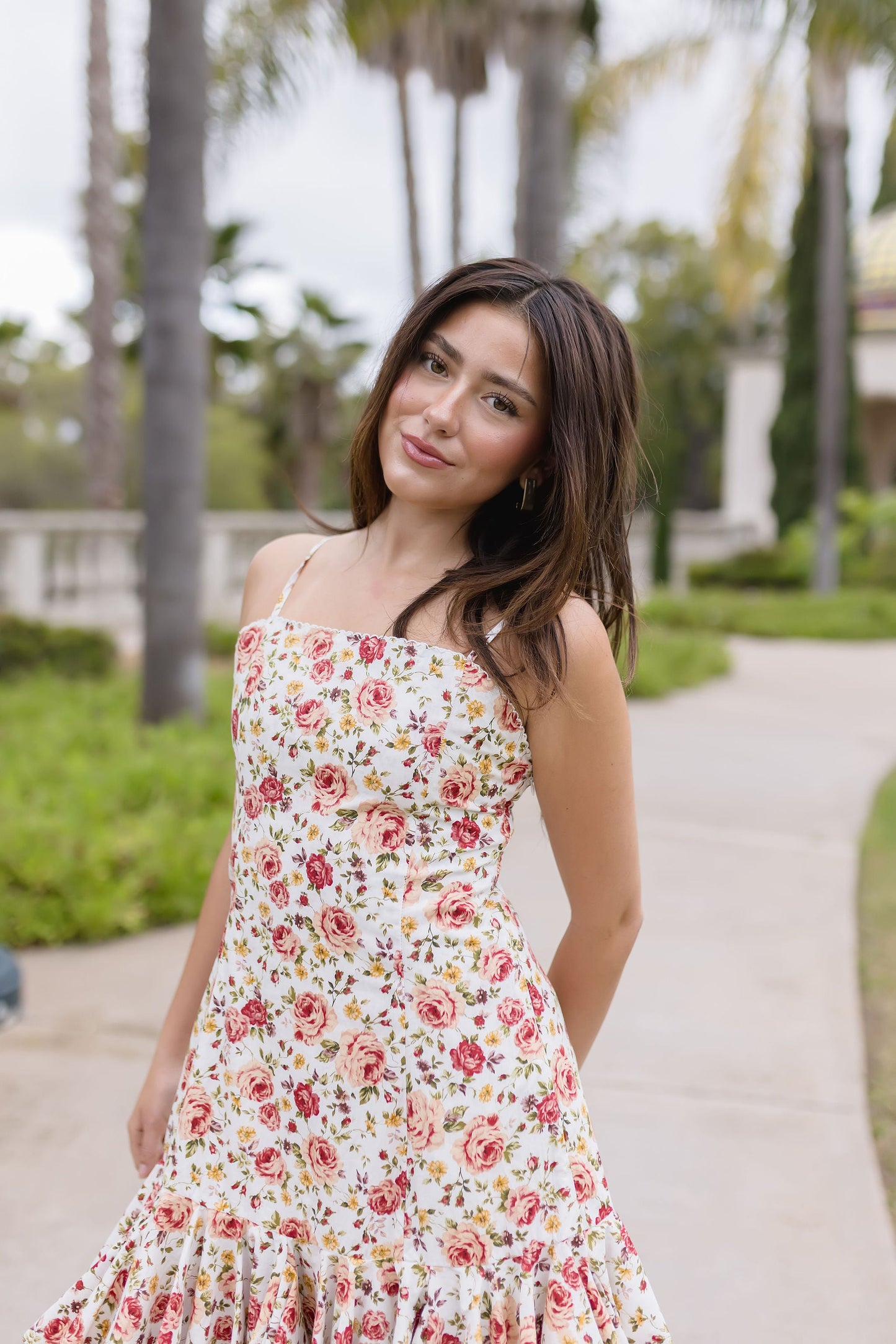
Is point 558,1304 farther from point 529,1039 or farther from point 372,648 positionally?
point 372,648

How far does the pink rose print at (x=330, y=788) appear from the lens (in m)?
1.46

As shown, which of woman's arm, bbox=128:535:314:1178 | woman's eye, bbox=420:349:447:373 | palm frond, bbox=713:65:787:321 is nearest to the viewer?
woman's eye, bbox=420:349:447:373

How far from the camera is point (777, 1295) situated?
2.49 metres

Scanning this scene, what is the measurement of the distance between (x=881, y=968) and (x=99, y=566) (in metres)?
8.42

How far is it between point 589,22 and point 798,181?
8.00 m

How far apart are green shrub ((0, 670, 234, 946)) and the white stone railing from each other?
9.02ft

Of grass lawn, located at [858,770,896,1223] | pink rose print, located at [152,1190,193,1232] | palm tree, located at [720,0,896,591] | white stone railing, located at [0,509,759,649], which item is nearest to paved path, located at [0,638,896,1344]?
grass lawn, located at [858,770,896,1223]

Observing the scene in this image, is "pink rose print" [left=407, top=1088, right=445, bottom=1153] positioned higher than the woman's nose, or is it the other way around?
the woman's nose

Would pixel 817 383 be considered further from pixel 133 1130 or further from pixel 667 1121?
pixel 133 1130

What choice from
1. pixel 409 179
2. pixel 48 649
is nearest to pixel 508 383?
pixel 48 649

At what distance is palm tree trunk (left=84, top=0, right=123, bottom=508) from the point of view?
14789 mm

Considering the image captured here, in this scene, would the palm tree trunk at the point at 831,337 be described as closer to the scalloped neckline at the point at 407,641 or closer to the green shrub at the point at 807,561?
the green shrub at the point at 807,561

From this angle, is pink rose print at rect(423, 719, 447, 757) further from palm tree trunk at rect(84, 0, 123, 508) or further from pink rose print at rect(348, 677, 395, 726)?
palm tree trunk at rect(84, 0, 123, 508)

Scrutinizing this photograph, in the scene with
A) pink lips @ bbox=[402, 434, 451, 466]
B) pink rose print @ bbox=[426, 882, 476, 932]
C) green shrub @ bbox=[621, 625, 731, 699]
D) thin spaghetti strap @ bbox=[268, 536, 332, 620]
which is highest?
pink lips @ bbox=[402, 434, 451, 466]
